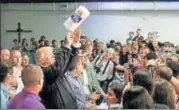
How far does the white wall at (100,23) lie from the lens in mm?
4004

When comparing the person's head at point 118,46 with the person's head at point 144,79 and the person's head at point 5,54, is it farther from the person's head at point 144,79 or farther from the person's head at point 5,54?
the person's head at point 5,54

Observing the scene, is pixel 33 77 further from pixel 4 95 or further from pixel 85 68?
pixel 85 68

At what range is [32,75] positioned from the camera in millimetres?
3945

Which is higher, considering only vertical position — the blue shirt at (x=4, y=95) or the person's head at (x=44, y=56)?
the person's head at (x=44, y=56)

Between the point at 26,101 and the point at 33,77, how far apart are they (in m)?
0.27

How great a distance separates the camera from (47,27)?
4109mm

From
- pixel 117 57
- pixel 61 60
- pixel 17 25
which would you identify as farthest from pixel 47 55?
pixel 117 57

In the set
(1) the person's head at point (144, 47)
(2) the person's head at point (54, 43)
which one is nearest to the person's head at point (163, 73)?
(1) the person's head at point (144, 47)

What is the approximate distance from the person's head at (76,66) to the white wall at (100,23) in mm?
268

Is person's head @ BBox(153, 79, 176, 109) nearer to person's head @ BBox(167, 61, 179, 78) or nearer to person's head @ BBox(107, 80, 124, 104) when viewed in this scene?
person's head @ BBox(167, 61, 179, 78)

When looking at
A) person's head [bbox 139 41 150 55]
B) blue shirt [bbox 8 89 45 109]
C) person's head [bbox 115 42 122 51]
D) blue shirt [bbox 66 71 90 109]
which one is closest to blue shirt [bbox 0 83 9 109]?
blue shirt [bbox 8 89 45 109]

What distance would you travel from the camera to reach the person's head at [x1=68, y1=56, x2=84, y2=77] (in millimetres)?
4129

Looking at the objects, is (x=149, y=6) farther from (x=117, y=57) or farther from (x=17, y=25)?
(x=17, y=25)

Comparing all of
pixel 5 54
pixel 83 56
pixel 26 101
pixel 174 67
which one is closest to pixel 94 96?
pixel 83 56
